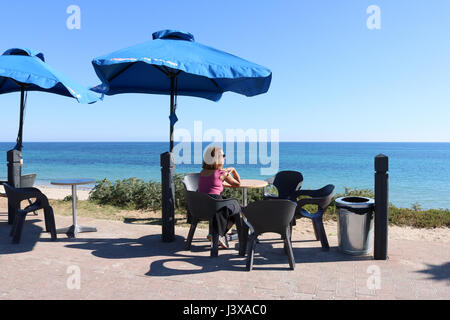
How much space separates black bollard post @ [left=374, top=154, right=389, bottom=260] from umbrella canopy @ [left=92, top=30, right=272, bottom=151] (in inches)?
76.3

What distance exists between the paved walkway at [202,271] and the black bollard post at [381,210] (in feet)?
0.53

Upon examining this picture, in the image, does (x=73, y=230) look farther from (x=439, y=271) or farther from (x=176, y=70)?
(x=439, y=271)

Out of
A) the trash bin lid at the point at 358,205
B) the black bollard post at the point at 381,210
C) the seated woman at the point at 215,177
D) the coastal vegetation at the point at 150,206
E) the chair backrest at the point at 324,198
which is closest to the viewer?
the black bollard post at the point at 381,210

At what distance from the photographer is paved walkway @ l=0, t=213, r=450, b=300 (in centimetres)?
333

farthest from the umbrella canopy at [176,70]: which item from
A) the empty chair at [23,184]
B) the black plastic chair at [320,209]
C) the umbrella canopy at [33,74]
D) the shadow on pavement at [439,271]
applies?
the shadow on pavement at [439,271]

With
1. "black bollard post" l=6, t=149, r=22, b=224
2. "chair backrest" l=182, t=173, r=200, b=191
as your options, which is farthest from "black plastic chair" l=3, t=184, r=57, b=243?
"chair backrest" l=182, t=173, r=200, b=191

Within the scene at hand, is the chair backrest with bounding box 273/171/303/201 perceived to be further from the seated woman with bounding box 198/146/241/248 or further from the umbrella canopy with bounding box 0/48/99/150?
the umbrella canopy with bounding box 0/48/99/150

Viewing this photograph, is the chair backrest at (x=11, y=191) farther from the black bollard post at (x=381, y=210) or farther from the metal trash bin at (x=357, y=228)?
the black bollard post at (x=381, y=210)

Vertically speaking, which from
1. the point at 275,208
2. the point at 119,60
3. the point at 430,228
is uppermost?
the point at 119,60

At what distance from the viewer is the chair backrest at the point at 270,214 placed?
13.0 ft
